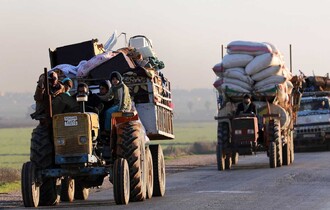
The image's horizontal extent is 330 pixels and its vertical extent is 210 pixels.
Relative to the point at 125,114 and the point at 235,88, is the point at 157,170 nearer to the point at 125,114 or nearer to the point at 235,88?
the point at 125,114

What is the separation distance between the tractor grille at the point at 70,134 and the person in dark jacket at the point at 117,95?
0.99 m

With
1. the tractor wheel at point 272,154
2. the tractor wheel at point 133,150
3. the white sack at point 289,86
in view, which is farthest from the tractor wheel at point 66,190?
the white sack at point 289,86

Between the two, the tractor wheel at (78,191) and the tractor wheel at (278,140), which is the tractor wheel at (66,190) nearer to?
the tractor wheel at (78,191)

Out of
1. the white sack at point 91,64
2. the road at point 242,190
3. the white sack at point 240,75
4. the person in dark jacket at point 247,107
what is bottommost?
the road at point 242,190

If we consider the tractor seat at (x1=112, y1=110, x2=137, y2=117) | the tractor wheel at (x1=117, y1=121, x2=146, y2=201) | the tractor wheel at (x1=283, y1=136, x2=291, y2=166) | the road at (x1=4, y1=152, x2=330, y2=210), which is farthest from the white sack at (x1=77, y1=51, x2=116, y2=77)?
the tractor wheel at (x1=283, y1=136, x2=291, y2=166)

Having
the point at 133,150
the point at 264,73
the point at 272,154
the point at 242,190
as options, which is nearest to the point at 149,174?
the point at 133,150

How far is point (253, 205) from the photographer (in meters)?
19.6

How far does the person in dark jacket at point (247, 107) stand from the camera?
34.7 m

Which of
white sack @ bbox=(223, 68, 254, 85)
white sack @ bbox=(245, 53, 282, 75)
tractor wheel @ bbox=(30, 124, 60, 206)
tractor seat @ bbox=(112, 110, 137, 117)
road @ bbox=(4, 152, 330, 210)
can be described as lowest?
road @ bbox=(4, 152, 330, 210)

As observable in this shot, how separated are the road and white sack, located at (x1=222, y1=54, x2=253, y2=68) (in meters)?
3.21

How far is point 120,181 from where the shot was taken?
19.8 meters

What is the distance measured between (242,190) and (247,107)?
35.8ft

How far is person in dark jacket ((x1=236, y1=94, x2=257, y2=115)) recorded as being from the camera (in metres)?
34.7

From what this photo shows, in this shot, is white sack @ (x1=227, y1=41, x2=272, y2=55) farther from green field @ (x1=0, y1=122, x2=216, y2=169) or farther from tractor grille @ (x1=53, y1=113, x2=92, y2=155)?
green field @ (x1=0, y1=122, x2=216, y2=169)
